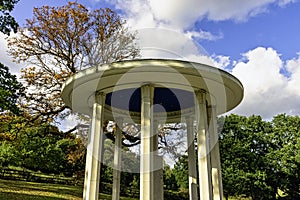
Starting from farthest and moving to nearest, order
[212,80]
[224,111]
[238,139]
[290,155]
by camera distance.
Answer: [238,139] < [290,155] < [224,111] < [212,80]

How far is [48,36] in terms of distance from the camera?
19.9 m

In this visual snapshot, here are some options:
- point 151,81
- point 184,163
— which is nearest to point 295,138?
point 184,163

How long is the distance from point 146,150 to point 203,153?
7.31 ft

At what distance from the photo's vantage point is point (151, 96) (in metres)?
10.1

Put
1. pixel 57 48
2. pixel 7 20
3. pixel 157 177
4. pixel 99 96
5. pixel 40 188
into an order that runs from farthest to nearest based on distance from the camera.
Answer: pixel 40 188, pixel 57 48, pixel 157 177, pixel 7 20, pixel 99 96

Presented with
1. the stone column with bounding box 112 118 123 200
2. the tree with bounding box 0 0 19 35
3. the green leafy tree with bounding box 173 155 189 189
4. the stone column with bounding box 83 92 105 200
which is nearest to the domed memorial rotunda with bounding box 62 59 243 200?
the stone column with bounding box 83 92 105 200

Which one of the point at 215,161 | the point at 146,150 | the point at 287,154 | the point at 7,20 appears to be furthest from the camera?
the point at 287,154

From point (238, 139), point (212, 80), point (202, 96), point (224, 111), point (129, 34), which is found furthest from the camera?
→ point (238, 139)

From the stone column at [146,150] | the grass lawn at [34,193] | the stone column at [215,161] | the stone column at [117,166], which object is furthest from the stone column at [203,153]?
the grass lawn at [34,193]

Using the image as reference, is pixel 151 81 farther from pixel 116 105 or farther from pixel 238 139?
pixel 238 139

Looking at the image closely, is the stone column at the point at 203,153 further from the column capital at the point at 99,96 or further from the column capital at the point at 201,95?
the column capital at the point at 99,96

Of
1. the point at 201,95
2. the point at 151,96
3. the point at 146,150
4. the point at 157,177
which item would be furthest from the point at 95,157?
the point at 157,177

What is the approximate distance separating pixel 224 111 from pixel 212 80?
13.0ft

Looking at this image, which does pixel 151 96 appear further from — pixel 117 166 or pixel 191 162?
pixel 191 162
